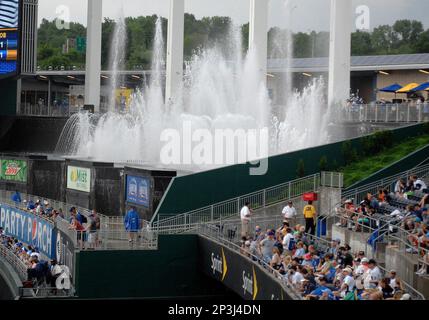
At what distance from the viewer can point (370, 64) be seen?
51.9 m

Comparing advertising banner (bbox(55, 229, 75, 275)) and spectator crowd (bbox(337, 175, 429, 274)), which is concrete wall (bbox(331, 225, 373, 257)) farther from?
advertising banner (bbox(55, 229, 75, 275))

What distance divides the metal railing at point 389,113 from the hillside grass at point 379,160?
1263 millimetres

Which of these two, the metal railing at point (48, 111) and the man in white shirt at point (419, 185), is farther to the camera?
the metal railing at point (48, 111)

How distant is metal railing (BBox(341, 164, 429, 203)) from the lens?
24491 mm

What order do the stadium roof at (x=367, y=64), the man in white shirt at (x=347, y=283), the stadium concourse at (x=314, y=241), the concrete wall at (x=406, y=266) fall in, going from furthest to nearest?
the stadium roof at (x=367, y=64) < the concrete wall at (x=406, y=266) < the stadium concourse at (x=314, y=241) < the man in white shirt at (x=347, y=283)

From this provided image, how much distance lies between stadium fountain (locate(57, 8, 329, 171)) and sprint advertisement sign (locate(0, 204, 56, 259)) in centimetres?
446

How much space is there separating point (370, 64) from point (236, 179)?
1056 inches

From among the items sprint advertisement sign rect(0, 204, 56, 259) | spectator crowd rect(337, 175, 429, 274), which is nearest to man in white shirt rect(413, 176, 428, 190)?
spectator crowd rect(337, 175, 429, 274)

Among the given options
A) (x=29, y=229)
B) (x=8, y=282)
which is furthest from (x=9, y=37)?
(x=8, y=282)

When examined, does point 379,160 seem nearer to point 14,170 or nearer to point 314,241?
point 314,241

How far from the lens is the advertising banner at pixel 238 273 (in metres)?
16.8

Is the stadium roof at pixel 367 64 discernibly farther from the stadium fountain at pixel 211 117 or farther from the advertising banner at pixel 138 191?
the advertising banner at pixel 138 191

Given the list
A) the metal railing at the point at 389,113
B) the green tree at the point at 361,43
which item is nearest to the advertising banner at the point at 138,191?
the metal railing at the point at 389,113

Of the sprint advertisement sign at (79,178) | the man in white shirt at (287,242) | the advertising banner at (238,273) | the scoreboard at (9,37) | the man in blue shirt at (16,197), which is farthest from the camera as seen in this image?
the scoreboard at (9,37)
